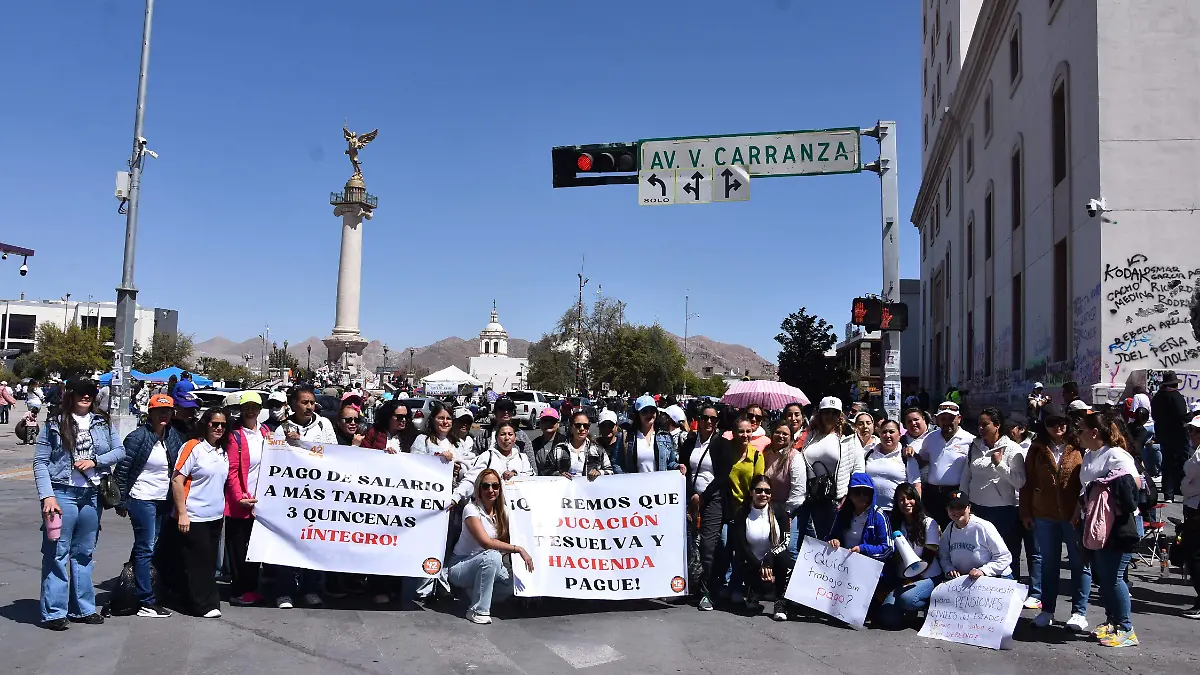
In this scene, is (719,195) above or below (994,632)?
above

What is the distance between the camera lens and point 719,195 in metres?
13.9

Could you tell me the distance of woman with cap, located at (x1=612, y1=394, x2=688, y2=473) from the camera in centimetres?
892

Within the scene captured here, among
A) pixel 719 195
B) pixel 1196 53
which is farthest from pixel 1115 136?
pixel 719 195

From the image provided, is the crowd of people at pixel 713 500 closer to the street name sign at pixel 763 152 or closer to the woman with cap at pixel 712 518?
the woman with cap at pixel 712 518

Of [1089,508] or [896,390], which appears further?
[896,390]

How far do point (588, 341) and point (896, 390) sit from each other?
5874cm

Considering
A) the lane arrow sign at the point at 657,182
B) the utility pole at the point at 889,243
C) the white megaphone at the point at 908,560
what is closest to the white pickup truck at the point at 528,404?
the lane arrow sign at the point at 657,182

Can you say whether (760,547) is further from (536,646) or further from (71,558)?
(71,558)

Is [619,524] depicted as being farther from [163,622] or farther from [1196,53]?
[1196,53]

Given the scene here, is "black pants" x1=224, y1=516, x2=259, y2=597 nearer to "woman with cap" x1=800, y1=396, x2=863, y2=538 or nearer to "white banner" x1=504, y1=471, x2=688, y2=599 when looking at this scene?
"white banner" x1=504, y1=471, x2=688, y2=599

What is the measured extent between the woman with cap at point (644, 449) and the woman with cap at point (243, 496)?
3.23 m

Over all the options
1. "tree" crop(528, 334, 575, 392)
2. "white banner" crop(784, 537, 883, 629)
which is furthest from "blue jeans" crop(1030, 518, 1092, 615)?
"tree" crop(528, 334, 575, 392)

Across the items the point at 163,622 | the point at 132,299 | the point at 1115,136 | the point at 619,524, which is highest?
the point at 1115,136

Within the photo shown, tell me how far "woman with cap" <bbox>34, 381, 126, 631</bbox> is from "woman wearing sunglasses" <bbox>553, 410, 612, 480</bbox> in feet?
11.7
